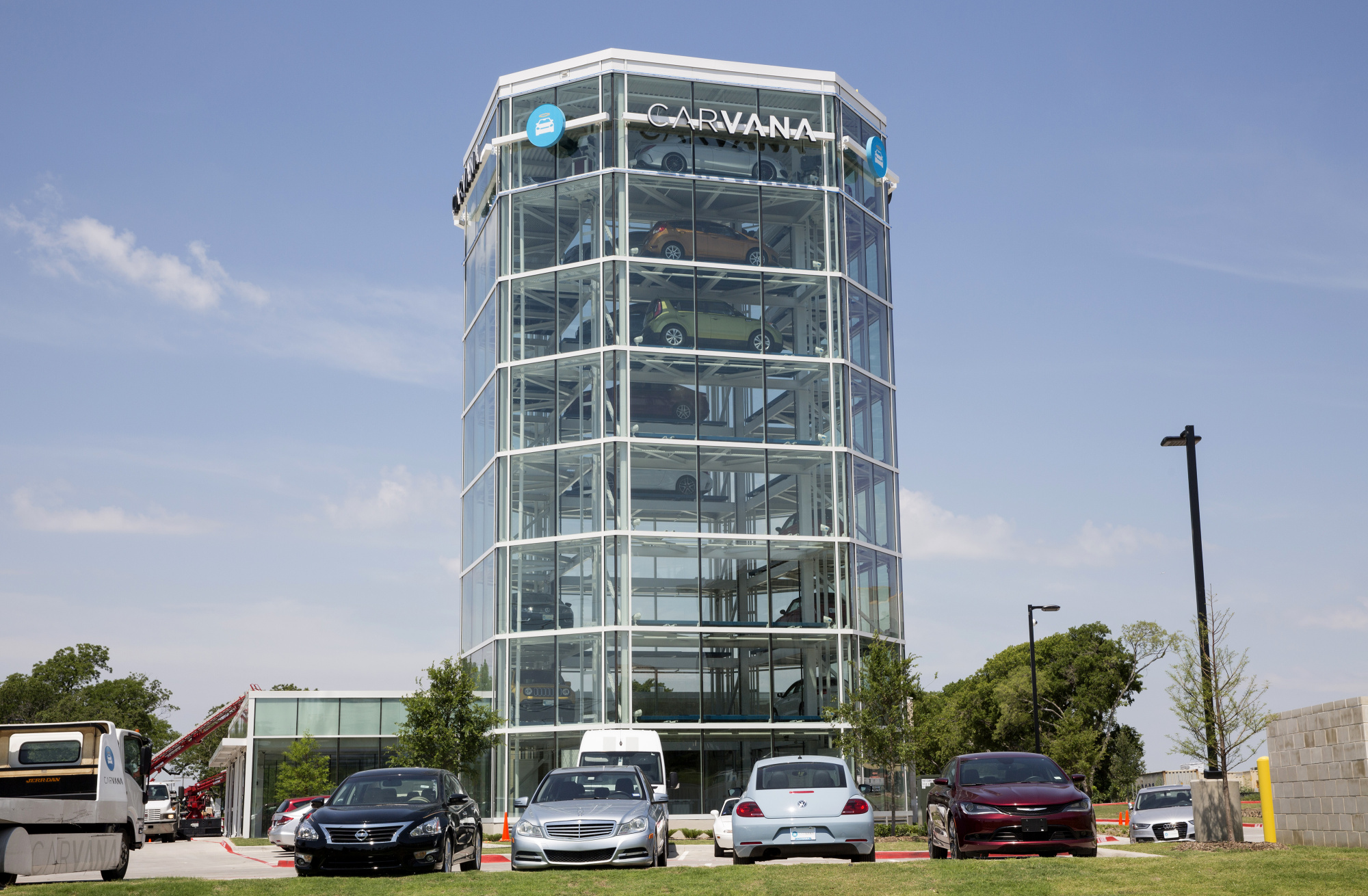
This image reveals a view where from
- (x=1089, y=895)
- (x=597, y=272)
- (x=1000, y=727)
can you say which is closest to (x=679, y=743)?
(x=597, y=272)

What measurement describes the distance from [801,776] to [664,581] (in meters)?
27.7

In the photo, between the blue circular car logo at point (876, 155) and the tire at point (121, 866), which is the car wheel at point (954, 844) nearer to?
the tire at point (121, 866)

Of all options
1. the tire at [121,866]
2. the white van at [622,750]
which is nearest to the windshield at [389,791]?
the tire at [121,866]

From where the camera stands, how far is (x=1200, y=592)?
77.4ft

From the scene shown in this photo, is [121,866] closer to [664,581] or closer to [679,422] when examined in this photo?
[664,581]

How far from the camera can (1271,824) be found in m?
23.3

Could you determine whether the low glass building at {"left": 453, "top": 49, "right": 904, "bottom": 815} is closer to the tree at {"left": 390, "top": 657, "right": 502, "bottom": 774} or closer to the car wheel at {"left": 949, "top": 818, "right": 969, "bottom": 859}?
the tree at {"left": 390, "top": 657, "right": 502, "bottom": 774}

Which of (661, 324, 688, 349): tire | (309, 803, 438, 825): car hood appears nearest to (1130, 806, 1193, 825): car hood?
(309, 803, 438, 825): car hood

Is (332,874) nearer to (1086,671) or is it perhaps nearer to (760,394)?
(760,394)

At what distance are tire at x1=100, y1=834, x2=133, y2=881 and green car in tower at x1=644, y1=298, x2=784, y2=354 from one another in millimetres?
29690

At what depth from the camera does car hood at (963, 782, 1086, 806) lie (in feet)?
64.1

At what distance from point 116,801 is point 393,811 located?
6.00 m

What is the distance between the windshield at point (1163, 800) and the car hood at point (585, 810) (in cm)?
1650

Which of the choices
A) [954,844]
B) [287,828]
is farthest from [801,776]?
→ [287,828]
